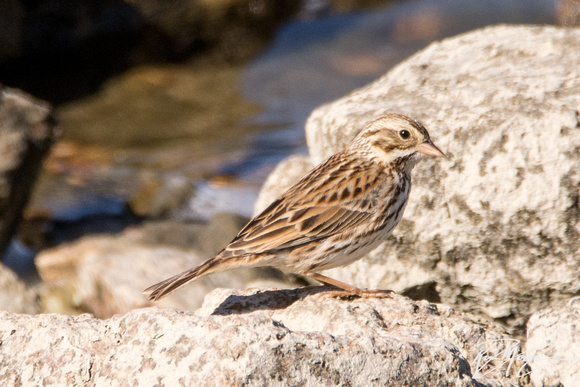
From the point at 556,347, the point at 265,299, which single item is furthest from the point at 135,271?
the point at 556,347

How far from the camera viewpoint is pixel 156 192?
14.1m

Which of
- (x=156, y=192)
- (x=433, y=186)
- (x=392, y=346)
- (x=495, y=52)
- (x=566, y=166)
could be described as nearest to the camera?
(x=392, y=346)

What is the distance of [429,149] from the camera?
5812 millimetres

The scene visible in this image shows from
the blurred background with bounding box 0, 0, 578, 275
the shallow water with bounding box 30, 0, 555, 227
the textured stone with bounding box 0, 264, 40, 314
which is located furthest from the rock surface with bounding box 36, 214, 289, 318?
the shallow water with bounding box 30, 0, 555, 227

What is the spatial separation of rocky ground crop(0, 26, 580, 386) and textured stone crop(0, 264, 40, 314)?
0.33 feet

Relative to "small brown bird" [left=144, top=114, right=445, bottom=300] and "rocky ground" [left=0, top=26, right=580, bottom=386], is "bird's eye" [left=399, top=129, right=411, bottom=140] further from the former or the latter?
"rocky ground" [left=0, top=26, right=580, bottom=386]

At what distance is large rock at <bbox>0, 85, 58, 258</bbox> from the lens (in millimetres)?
10281

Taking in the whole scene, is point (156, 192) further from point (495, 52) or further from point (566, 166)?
point (566, 166)

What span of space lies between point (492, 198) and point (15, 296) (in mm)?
5598

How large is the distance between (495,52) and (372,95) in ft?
4.41

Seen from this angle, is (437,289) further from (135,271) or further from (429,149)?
(135,271)

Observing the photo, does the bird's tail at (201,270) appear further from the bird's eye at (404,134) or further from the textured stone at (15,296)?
the textured stone at (15,296)

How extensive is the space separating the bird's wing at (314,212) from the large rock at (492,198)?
0.63 meters

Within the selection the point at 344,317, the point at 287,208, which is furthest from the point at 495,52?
the point at 344,317
